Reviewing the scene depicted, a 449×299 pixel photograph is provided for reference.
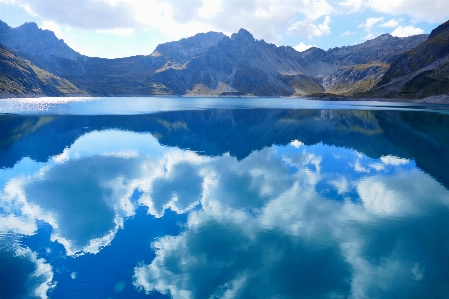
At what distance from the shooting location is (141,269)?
1970 centimetres

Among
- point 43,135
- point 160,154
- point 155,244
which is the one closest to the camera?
point 155,244

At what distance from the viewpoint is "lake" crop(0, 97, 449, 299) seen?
18766mm

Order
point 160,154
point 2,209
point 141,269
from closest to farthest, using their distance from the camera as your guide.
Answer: point 141,269
point 2,209
point 160,154

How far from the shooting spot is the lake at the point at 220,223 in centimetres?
1877

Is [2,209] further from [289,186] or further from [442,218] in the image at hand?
[442,218]

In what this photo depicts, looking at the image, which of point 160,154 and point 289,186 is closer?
point 289,186

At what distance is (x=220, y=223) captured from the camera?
2700 centimetres

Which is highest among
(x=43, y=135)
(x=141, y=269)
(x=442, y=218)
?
(x=43, y=135)

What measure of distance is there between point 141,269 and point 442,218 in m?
28.3

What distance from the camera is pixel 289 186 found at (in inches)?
1497

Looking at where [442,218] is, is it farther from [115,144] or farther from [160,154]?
[115,144]

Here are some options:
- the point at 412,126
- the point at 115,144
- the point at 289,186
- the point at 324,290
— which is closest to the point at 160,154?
the point at 115,144

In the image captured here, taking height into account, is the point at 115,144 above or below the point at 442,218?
above

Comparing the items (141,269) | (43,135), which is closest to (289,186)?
(141,269)
